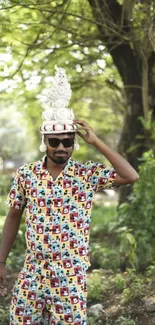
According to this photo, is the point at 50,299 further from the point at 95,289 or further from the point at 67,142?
the point at 95,289

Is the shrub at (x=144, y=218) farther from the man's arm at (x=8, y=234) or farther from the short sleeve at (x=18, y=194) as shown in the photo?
the short sleeve at (x=18, y=194)

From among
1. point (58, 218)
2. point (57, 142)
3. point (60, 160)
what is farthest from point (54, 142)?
point (58, 218)

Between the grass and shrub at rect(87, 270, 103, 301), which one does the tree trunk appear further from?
shrub at rect(87, 270, 103, 301)

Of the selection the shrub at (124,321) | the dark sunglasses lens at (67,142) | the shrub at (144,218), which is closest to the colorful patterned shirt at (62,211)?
the dark sunglasses lens at (67,142)

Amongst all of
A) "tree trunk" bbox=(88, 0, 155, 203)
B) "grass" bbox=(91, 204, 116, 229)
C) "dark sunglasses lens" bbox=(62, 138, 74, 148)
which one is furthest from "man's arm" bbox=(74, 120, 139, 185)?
"grass" bbox=(91, 204, 116, 229)

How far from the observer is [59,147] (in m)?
4.24

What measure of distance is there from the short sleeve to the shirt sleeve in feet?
1.49

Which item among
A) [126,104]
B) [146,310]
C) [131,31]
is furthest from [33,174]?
[126,104]

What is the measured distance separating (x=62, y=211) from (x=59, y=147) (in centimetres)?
41

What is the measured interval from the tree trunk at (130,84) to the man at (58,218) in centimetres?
401

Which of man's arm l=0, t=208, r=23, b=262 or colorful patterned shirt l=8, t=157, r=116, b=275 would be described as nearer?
colorful patterned shirt l=8, t=157, r=116, b=275

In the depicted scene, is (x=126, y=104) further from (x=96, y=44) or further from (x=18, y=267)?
(x=18, y=267)

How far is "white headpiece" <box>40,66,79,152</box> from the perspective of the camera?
426 centimetres

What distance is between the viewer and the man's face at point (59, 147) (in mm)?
4250
